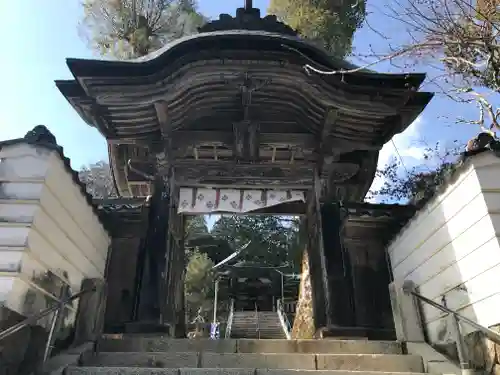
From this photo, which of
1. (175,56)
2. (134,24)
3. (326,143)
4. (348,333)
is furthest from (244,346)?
(134,24)

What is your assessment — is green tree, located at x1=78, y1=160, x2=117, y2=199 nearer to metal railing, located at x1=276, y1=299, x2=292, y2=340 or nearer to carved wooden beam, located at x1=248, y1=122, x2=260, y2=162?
metal railing, located at x1=276, y1=299, x2=292, y2=340

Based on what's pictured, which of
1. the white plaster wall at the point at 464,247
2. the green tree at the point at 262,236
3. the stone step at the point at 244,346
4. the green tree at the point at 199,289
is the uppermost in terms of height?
the green tree at the point at 262,236

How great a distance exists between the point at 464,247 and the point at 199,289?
69.5ft

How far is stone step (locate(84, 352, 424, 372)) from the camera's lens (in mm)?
4918

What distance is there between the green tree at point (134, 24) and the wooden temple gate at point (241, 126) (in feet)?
28.0

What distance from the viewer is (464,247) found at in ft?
17.6

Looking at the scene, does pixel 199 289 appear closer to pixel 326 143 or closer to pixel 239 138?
pixel 239 138

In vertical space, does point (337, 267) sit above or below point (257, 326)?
below

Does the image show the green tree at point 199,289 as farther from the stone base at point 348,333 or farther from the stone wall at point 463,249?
the stone wall at point 463,249

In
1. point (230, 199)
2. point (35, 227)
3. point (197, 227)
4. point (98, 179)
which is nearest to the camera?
point (35, 227)

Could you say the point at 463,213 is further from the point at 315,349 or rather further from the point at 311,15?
the point at 311,15

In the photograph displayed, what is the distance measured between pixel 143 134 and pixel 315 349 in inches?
187

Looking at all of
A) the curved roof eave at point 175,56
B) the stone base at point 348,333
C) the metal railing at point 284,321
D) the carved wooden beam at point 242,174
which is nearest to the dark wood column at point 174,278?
the carved wooden beam at point 242,174

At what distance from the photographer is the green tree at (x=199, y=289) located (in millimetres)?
25078
